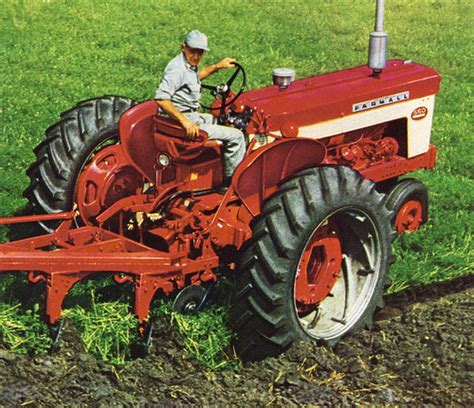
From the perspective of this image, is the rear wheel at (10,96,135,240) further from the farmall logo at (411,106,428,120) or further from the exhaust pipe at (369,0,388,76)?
the farmall logo at (411,106,428,120)

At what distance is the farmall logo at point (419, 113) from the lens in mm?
7082

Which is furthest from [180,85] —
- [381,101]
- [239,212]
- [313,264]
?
[381,101]

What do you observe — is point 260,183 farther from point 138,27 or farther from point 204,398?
point 138,27

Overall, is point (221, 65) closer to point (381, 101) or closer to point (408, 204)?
point (381, 101)

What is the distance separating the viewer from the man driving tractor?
5426 mm

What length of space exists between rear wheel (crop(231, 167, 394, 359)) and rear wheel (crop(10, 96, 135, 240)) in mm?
1539

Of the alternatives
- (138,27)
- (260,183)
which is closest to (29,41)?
(138,27)

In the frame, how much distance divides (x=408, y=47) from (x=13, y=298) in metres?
8.90

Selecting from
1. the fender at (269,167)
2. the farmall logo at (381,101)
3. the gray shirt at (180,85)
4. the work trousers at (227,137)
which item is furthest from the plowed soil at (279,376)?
the farmall logo at (381,101)

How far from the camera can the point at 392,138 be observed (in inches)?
280

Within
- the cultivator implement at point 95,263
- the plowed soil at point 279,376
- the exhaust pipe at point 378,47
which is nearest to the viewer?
the plowed soil at point 279,376

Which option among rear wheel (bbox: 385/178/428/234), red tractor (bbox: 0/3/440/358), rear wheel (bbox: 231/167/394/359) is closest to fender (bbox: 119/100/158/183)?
red tractor (bbox: 0/3/440/358)

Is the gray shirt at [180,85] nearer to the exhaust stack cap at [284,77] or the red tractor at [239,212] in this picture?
the red tractor at [239,212]

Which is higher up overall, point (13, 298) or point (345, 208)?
point (345, 208)
